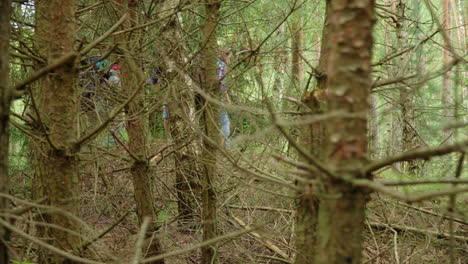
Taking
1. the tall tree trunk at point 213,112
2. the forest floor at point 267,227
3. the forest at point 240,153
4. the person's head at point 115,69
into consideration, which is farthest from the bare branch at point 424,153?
the person's head at point 115,69

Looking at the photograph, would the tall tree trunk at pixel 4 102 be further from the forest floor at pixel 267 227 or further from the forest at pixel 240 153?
the forest floor at pixel 267 227

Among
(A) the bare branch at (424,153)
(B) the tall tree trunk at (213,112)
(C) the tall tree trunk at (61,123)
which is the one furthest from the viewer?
(B) the tall tree trunk at (213,112)

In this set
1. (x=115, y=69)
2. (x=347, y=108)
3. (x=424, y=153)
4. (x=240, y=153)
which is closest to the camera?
(x=424, y=153)

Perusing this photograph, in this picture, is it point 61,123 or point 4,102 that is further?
point 61,123

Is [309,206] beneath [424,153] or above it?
beneath

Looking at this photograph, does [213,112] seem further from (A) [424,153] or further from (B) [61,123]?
(A) [424,153]

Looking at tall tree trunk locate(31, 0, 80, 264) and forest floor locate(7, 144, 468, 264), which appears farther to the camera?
forest floor locate(7, 144, 468, 264)

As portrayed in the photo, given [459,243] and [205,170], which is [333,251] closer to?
[205,170]

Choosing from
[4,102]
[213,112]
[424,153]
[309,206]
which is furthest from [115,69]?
[424,153]

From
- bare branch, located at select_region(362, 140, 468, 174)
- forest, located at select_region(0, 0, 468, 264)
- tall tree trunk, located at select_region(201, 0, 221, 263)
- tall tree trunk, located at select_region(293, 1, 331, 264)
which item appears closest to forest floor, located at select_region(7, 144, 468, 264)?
forest, located at select_region(0, 0, 468, 264)

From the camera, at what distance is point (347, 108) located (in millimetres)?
1542

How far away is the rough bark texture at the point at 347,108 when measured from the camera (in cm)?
155

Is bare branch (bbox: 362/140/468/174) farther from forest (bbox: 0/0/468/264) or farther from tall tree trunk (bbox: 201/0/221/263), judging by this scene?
tall tree trunk (bbox: 201/0/221/263)

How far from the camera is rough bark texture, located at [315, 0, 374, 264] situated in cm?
155
